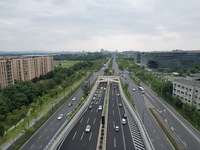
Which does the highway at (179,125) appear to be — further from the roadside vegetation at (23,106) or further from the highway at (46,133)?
the roadside vegetation at (23,106)

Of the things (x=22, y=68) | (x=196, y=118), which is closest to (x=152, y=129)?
(x=196, y=118)

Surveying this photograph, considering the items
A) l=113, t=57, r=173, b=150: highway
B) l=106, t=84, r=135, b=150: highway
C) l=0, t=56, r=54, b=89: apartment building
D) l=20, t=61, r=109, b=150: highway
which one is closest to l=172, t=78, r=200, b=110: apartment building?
l=113, t=57, r=173, b=150: highway

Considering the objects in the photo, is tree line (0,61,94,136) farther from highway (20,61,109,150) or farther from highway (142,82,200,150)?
highway (142,82,200,150)

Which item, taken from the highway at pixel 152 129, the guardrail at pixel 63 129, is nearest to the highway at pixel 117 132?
the highway at pixel 152 129

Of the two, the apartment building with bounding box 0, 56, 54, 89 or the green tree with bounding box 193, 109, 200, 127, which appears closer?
the green tree with bounding box 193, 109, 200, 127

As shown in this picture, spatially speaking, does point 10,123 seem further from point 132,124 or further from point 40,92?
point 132,124

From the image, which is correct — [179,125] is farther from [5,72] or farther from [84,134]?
[5,72]
